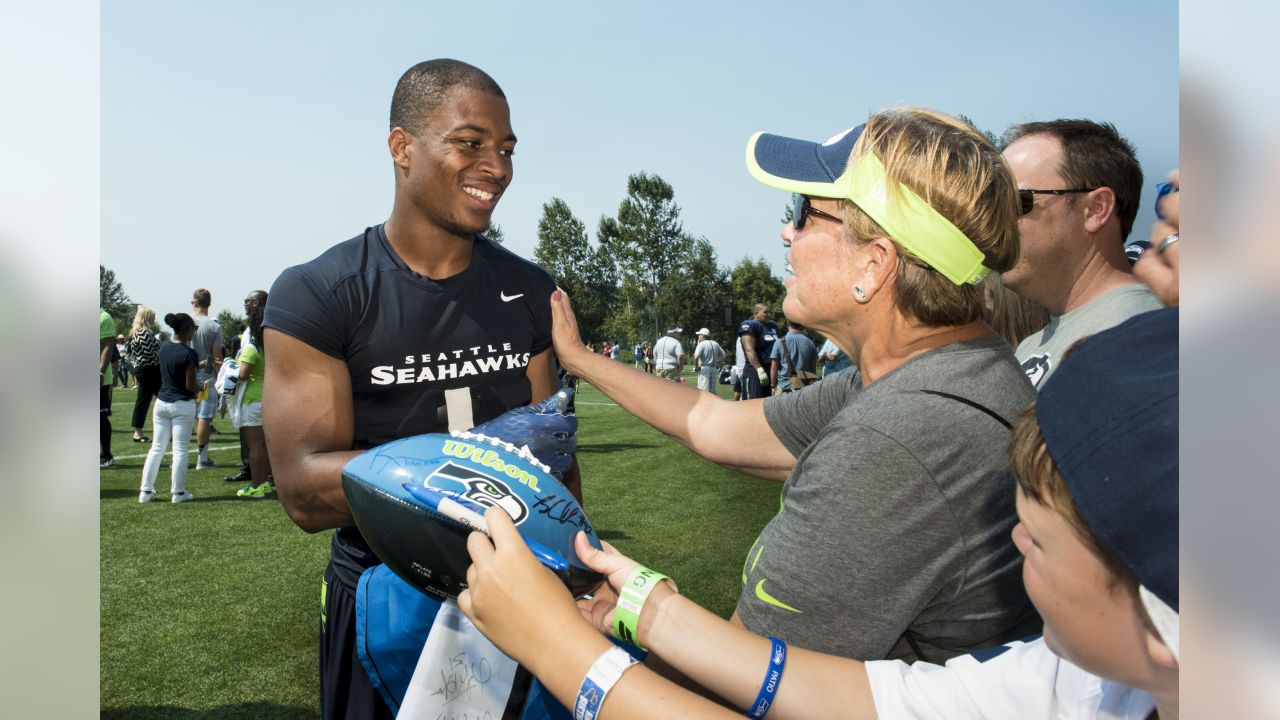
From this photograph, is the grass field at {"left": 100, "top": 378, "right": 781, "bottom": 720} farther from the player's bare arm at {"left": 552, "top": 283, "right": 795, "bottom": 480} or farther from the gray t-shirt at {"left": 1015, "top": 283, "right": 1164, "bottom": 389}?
the gray t-shirt at {"left": 1015, "top": 283, "right": 1164, "bottom": 389}

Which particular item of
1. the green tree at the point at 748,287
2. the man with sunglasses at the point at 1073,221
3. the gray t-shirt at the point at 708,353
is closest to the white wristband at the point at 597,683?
the man with sunglasses at the point at 1073,221

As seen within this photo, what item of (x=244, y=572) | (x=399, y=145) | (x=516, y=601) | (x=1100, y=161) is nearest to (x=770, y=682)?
(x=516, y=601)

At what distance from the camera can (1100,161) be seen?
111 inches

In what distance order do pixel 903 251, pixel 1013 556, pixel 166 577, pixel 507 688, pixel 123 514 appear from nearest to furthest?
pixel 1013 556 < pixel 903 251 < pixel 507 688 < pixel 166 577 < pixel 123 514

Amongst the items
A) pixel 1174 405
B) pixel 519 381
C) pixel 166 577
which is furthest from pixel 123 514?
pixel 1174 405

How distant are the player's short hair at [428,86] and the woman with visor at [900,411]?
0.93 metres

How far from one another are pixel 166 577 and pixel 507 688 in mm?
5055

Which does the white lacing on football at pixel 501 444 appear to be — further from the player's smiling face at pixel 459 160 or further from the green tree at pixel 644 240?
the green tree at pixel 644 240

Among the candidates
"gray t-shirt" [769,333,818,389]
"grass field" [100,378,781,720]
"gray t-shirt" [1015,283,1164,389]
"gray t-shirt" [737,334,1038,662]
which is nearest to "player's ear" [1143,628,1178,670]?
"gray t-shirt" [737,334,1038,662]

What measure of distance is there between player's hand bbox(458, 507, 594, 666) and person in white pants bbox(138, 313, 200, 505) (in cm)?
818

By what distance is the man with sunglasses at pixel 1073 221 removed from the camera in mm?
2801
